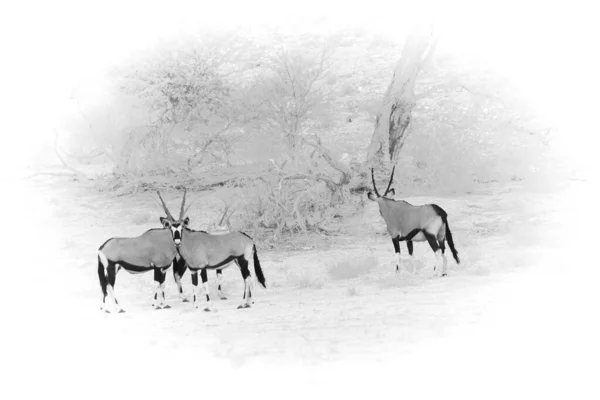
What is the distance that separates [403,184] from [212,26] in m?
2.98

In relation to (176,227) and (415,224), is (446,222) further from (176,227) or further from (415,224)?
(176,227)

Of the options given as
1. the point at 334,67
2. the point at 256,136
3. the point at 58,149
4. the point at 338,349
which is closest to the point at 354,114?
the point at 334,67

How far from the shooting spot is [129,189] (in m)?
10.6

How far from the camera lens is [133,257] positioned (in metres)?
6.38

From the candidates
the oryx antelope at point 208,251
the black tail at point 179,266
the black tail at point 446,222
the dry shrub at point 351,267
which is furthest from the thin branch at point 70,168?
the black tail at point 446,222

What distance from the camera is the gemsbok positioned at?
6355 mm

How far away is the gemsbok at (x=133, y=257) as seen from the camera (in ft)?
20.9

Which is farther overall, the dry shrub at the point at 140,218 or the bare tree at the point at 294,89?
the bare tree at the point at 294,89

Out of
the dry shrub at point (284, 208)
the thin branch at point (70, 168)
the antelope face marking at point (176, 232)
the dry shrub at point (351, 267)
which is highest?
the thin branch at point (70, 168)

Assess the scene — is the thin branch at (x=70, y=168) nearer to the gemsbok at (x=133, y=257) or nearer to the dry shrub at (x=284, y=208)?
the dry shrub at (x=284, y=208)

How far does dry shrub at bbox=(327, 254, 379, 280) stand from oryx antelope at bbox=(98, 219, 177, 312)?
2049 mm

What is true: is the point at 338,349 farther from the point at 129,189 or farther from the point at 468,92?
the point at 468,92

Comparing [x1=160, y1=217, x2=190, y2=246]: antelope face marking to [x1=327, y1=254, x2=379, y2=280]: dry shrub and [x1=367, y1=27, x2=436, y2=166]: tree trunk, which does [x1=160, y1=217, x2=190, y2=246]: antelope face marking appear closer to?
[x1=327, y1=254, x2=379, y2=280]: dry shrub

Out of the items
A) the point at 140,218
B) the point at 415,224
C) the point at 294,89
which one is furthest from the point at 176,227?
the point at 294,89
